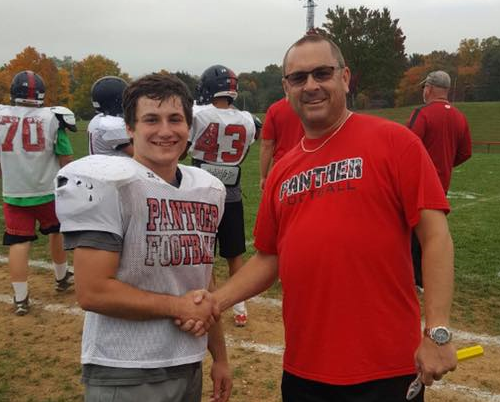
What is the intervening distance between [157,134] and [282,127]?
10.9 feet

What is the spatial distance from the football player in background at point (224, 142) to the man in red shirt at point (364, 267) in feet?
8.16

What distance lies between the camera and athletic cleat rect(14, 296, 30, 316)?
4.80m

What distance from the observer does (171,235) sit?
1.89 meters

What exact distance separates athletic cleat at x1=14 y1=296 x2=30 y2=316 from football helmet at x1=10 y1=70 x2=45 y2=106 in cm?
184

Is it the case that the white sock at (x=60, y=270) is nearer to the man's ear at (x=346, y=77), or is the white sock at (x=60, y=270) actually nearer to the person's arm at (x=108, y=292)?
the person's arm at (x=108, y=292)

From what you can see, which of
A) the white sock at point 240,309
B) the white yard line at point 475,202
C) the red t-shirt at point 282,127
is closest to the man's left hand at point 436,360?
the white sock at point 240,309

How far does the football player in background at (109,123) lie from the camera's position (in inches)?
173

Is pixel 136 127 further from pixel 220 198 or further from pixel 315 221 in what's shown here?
pixel 315 221

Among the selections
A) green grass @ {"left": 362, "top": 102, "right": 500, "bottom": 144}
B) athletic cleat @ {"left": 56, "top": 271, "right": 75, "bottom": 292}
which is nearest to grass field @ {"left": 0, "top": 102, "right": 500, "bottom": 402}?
athletic cleat @ {"left": 56, "top": 271, "right": 75, "bottom": 292}

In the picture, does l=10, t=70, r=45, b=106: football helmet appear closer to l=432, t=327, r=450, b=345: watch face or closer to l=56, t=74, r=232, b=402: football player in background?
l=56, t=74, r=232, b=402: football player in background

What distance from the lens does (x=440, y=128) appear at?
5.19m

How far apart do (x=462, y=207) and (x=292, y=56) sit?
8753 mm

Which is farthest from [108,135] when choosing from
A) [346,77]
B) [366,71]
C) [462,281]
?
[366,71]

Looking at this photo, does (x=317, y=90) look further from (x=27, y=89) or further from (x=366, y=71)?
(x=366, y=71)
